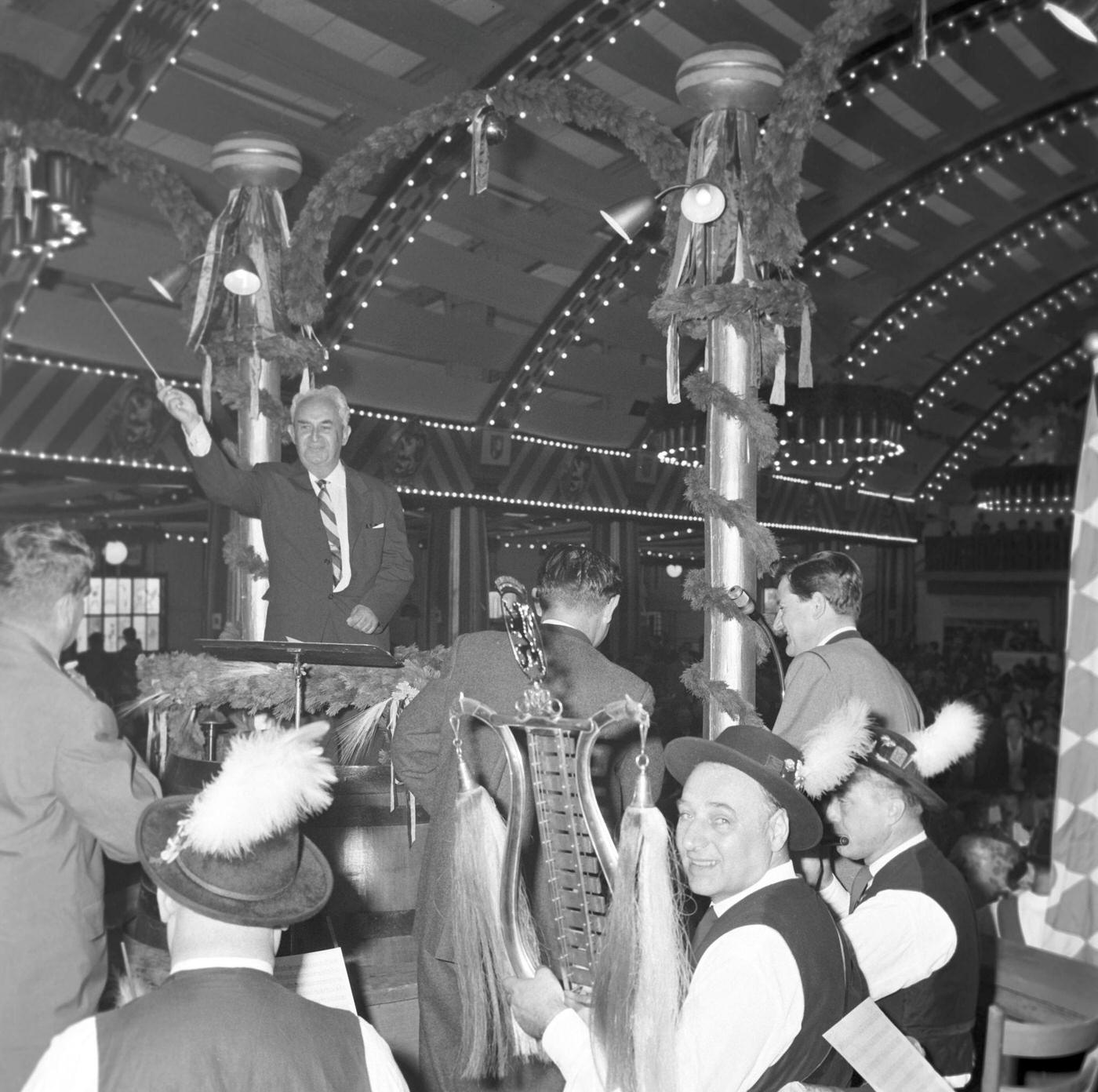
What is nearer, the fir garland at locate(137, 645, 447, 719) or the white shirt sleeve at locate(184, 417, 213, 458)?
the fir garland at locate(137, 645, 447, 719)

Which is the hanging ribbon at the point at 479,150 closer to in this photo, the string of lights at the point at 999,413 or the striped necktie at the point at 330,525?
the striped necktie at the point at 330,525

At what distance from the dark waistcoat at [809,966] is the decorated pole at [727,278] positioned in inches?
88.4

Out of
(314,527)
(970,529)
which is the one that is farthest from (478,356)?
(970,529)

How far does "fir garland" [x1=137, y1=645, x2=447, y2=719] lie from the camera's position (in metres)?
3.79

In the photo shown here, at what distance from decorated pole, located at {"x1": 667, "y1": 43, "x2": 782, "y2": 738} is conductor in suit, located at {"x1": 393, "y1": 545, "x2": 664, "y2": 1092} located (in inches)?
55.9

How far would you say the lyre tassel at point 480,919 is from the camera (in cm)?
203

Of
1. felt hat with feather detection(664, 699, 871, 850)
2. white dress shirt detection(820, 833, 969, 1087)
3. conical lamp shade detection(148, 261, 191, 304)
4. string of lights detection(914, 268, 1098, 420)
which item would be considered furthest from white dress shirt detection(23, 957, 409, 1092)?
string of lights detection(914, 268, 1098, 420)

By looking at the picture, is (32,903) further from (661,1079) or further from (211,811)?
(661,1079)

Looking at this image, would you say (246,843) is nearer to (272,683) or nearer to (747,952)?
(747,952)

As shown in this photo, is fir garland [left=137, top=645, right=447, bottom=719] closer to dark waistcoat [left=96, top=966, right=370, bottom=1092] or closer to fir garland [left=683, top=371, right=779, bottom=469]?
fir garland [left=683, top=371, right=779, bottom=469]

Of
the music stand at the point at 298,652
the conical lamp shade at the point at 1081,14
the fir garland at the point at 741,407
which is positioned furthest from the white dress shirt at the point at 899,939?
the conical lamp shade at the point at 1081,14

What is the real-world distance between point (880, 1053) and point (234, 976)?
1024 millimetres

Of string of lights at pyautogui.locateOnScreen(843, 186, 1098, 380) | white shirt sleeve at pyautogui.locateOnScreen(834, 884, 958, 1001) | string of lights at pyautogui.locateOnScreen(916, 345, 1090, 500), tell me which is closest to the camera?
white shirt sleeve at pyautogui.locateOnScreen(834, 884, 958, 1001)

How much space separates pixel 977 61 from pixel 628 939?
12.7 meters
